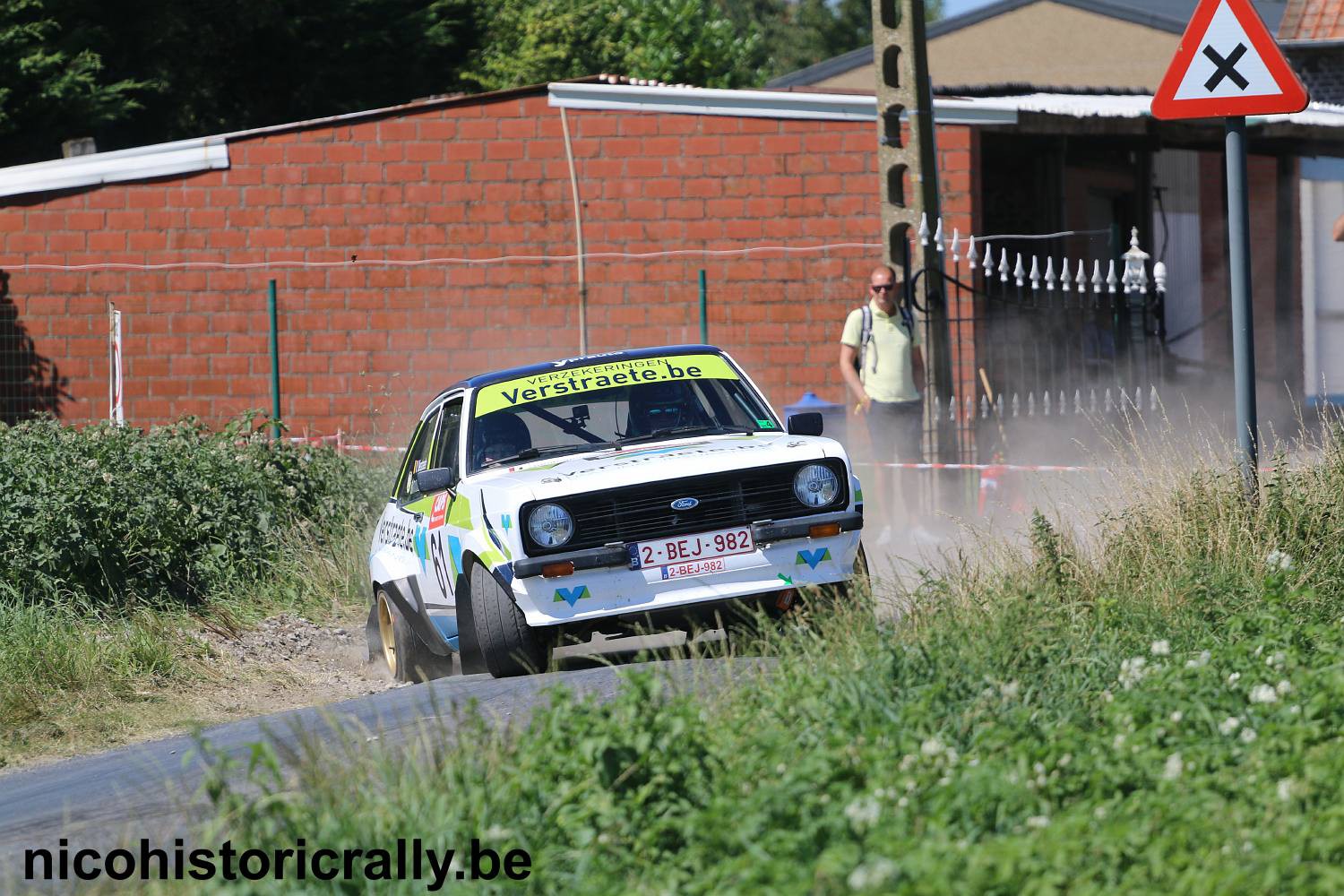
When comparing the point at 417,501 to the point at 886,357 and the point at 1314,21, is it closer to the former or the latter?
the point at 886,357

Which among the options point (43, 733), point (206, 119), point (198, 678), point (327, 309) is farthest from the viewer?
point (206, 119)

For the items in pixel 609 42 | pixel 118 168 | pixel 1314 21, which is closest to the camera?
pixel 118 168

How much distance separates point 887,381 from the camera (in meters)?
12.5

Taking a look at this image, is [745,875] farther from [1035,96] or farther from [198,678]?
[1035,96]

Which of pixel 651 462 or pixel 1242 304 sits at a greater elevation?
pixel 1242 304

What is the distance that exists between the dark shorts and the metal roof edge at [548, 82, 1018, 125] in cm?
456

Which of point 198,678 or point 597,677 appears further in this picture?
point 198,678

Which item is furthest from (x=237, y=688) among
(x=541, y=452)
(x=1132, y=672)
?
(x=1132, y=672)

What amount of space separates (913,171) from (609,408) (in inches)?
190

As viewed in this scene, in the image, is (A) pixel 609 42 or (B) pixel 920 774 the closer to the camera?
(B) pixel 920 774

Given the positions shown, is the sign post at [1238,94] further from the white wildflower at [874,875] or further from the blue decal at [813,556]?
the white wildflower at [874,875]

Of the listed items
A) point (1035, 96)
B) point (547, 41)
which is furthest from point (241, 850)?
point (547, 41)

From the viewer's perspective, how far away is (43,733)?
821 cm

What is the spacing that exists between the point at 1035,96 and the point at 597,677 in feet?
47.9
